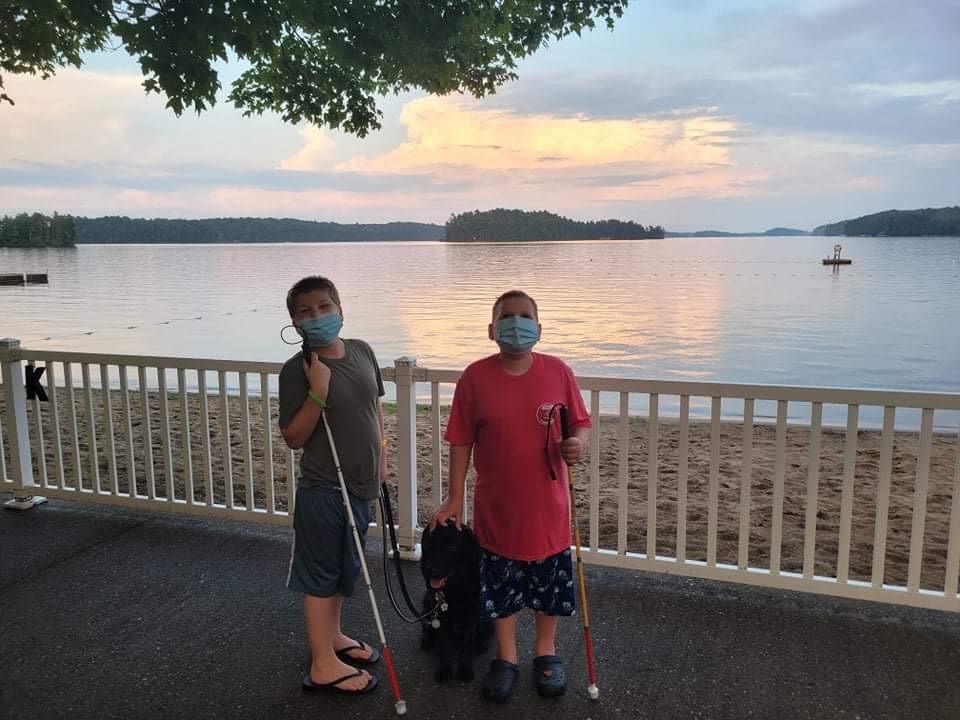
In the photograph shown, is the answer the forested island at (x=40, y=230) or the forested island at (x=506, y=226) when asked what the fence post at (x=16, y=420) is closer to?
the forested island at (x=506, y=226)

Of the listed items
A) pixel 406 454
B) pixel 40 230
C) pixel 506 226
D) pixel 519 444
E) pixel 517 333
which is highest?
pixel 40 230

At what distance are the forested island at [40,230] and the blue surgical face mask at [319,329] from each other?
79.6 meters

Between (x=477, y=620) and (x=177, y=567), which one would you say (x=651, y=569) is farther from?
(x=177, y=567)

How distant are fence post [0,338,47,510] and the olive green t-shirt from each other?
9.29 feet

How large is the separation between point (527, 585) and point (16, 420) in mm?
3546

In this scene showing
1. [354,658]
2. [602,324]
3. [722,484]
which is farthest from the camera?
[602,324]

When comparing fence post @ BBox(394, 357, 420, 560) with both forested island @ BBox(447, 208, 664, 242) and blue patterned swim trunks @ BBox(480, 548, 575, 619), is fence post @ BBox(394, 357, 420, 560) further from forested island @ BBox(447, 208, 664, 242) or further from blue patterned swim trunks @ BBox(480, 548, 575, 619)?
forested island @ BBox(447, 208, 664, 242)

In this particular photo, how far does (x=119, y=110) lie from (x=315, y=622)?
28.3 feet

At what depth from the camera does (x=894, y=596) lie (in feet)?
10.1

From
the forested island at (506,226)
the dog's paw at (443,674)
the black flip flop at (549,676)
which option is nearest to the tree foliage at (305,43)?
the dog's paw at (443,674)

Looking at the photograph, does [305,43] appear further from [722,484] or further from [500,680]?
[500,680]

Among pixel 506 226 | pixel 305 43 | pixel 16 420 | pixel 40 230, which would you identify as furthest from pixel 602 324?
pixel 40 230

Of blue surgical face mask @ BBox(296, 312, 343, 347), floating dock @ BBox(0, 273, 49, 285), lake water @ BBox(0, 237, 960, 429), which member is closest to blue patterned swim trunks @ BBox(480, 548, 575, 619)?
blue surgical face mask @ BBox(296, 312, 343, 347)

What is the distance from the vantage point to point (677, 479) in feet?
15.6
